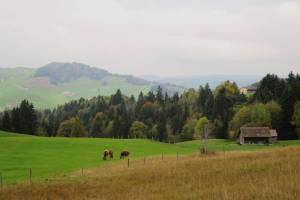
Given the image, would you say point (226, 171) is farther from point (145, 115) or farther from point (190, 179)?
point (145, 115)

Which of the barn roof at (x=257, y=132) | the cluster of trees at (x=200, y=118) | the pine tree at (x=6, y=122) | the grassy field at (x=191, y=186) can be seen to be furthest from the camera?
the pine tree at (x=6, y=122)

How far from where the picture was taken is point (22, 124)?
14000 centimetres

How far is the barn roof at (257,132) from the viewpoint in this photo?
385 ft

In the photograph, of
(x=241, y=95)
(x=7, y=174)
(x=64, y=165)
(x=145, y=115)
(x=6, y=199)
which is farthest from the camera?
(x=145, y=115)

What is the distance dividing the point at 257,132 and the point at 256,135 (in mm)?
953

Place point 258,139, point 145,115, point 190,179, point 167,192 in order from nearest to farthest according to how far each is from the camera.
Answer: point 167,192 → point 190,179 → point 258,139 → point 145,115

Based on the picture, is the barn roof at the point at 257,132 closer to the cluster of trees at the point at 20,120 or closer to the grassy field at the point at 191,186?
A: the cluster of trees at the point at 20,120

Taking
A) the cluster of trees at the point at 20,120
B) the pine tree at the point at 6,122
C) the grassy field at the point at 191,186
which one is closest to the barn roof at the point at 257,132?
the cluster of trees at the point at 20,120

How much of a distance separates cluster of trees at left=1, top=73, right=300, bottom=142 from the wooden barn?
20.3ft

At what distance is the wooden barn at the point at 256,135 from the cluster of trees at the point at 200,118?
6.20 m

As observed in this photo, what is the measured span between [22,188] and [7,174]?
16.3 meters

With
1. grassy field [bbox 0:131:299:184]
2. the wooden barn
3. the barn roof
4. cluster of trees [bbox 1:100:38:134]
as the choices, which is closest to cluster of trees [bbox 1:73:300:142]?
cluster of trees [bbox 1:100:38:134]

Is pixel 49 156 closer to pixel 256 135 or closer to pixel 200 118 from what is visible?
pixel 256 135

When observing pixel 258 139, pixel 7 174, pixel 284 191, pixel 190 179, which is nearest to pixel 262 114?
pixel 258 139
